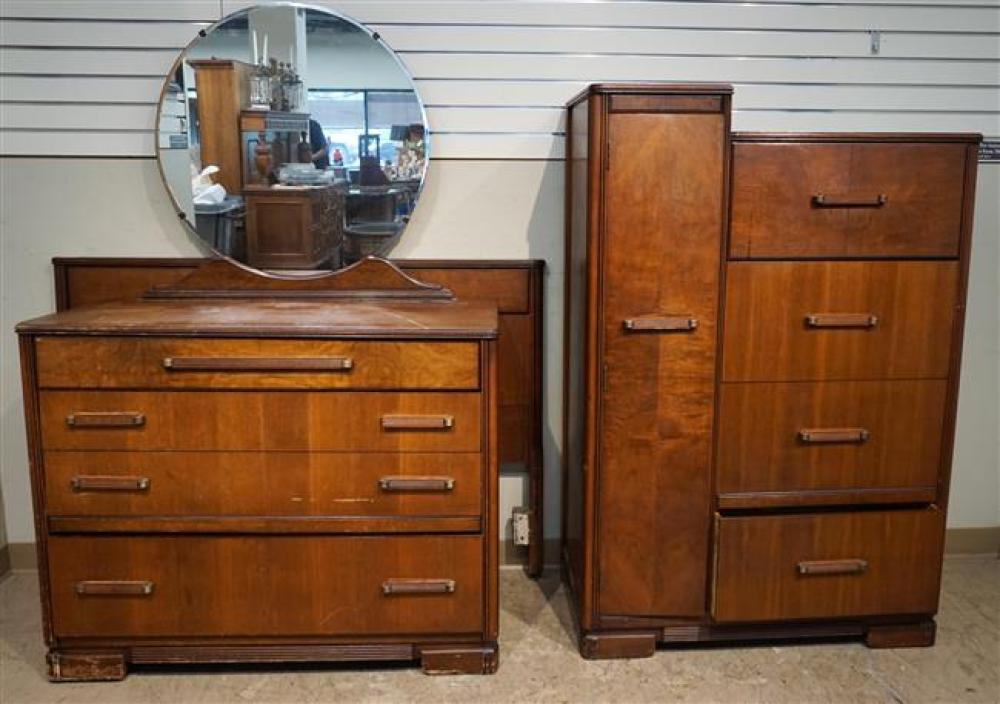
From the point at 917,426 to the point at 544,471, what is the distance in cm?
134

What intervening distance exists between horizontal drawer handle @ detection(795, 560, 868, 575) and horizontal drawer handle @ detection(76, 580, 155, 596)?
6.73 ft

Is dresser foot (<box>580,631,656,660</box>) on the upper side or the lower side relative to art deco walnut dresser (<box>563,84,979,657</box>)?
lower

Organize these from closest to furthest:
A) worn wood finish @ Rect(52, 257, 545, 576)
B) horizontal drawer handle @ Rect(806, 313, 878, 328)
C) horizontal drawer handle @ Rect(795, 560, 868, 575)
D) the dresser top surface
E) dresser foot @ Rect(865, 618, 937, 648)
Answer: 1. the dresser top surface
2. horizontal drawer handle @ Rect(806, 313, 878, 328)
3. horizontal drawer handle @ Rect(795, 560, 868, 575)
4. dresser foot @ Rect(865, 618, 937, 648)
5. worn wood finish @ Rect(52, 257, 545, 576)

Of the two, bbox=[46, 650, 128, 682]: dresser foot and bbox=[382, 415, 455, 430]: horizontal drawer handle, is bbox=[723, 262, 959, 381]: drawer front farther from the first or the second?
bbox=[46, 650, 128, 682]: dresser foot

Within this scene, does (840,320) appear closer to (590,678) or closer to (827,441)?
(827,441)

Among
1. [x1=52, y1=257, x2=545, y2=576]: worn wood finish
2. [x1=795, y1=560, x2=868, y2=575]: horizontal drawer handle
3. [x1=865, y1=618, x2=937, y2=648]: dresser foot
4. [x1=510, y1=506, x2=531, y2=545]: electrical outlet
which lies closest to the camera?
[x1=795, y1=560, x2=868, y2=575]: horizontal drawer handle

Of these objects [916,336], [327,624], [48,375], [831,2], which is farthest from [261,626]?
[831,2]

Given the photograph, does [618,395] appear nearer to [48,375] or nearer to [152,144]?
[48,375]

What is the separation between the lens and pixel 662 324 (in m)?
2.54

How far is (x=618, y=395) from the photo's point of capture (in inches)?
102

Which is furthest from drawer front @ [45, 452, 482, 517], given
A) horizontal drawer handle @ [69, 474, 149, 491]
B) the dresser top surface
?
the dresser top surface

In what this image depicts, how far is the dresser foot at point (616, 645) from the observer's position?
2.71m

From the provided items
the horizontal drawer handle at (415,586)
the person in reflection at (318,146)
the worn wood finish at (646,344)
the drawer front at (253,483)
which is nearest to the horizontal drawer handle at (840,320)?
the worn wood finish at (646,344)

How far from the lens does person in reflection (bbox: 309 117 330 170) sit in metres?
2.96
